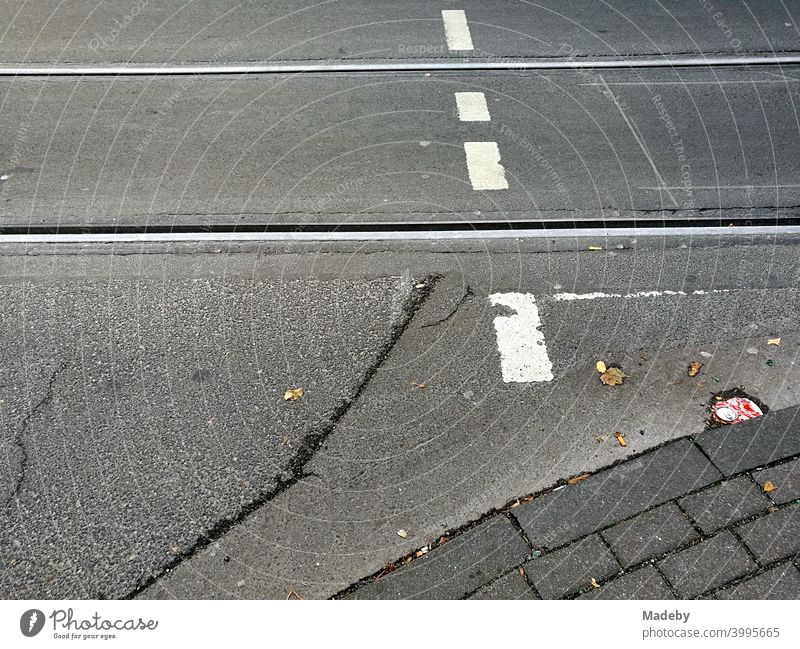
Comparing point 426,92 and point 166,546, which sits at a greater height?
point 426,92

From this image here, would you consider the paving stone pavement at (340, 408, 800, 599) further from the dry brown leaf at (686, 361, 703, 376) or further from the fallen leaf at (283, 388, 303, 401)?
the fallen leaf at (283, 388, 303, 401)

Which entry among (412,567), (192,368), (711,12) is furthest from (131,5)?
(412,567)

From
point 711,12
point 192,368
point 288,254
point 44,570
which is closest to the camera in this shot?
point 44,570

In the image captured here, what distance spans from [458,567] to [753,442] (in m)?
1.61

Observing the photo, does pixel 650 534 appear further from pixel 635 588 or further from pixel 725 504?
pixel 725 504

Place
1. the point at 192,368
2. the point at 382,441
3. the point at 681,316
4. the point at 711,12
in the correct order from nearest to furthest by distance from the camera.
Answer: the point at 382,441, the point at 192,368, the point at 681,316, the point at 711,12

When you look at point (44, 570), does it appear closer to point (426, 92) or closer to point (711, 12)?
point (426, 92)

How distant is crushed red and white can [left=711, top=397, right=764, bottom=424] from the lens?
3570 millimetres

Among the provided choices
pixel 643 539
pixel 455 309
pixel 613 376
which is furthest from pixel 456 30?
pixel 643 539

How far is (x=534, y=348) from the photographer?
13.0ft

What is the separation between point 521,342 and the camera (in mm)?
4008

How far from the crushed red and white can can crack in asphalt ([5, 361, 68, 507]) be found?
339 centimetres

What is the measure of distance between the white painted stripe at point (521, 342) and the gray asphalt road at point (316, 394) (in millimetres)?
51

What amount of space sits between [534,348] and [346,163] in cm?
231
